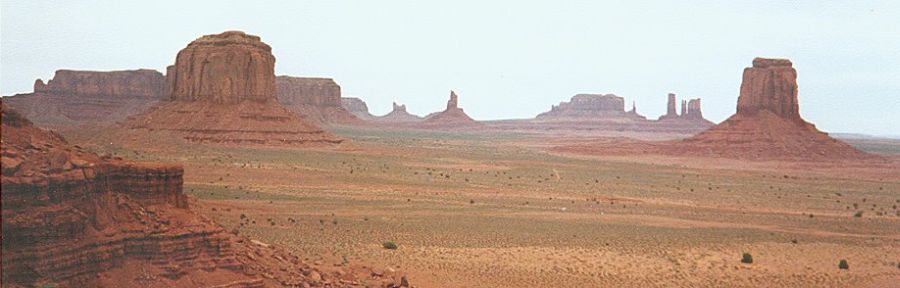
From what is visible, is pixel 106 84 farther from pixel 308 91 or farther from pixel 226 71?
pixel 308 91

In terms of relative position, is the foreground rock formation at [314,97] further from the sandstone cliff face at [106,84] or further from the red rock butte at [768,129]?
the red rock butte at [768,129]

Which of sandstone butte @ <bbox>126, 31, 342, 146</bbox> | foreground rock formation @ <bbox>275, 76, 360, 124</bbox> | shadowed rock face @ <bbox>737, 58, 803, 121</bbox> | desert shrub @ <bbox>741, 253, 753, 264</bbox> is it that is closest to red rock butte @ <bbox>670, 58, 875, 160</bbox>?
shadowed rock face @ <bbox>737, 58, 803, 121</bbox>

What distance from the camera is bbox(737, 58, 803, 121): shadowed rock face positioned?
284ft

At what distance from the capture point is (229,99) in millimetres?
75562

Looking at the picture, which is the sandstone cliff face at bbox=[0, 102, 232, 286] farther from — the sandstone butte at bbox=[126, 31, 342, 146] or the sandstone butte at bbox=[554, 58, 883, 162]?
the sandstone butte at bbox=[554, 58, 883, 162]

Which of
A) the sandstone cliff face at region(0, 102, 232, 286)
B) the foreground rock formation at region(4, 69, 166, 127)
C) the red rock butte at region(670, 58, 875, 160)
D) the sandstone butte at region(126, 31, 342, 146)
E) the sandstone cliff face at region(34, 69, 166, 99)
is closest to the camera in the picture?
the sandstone cliff face at region(0, 102, 232, 286)

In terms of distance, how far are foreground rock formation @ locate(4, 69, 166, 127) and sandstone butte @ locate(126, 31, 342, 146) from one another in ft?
113

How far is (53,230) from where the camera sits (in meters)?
12.7

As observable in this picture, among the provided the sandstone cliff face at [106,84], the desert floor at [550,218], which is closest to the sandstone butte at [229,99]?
the desert floor at [550,218]

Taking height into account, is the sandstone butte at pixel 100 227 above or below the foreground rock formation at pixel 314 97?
below

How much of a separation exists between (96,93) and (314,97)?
50.9 metres

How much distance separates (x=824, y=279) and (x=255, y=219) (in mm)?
18545

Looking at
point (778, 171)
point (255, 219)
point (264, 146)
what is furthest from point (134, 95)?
point (255, 219)

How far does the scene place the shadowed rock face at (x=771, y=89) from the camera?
284 feet
